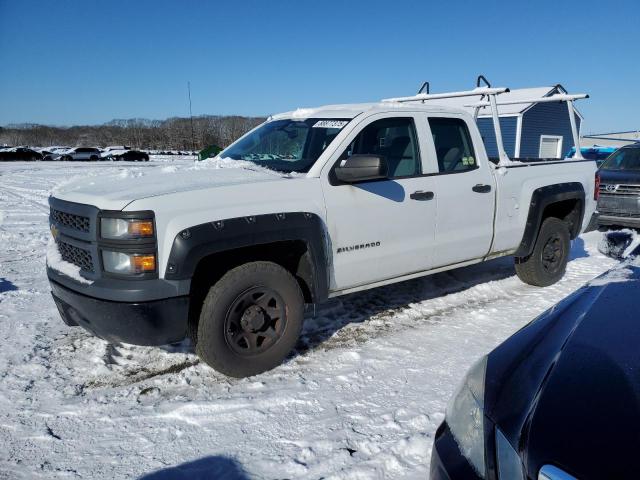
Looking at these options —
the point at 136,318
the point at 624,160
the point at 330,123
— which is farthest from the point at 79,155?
the point at 136,318

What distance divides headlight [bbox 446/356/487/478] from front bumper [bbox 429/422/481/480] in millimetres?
18

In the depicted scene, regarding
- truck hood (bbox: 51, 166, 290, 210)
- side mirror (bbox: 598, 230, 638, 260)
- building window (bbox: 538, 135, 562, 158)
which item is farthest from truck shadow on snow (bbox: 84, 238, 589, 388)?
building window (bbox: 538, 135, 562, 158)

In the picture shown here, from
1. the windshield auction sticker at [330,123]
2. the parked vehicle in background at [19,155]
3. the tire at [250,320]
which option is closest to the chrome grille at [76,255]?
the tire at [250,320]

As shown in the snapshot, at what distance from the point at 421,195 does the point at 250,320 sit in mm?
1761

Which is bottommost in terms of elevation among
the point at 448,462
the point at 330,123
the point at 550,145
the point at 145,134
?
the point at 448,462

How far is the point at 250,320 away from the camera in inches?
135

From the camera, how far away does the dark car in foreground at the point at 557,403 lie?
1.37 metres

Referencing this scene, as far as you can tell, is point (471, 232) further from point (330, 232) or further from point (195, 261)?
point (195, 261)

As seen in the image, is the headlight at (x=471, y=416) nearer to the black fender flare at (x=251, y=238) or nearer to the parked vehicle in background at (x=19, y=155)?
the black fender flare at (x=251, y=238)

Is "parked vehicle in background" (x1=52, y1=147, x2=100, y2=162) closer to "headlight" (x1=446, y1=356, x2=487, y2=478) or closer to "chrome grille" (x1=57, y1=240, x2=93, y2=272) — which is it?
"chrome grille" (x1=57, y1=240, x2=93, y2=272)

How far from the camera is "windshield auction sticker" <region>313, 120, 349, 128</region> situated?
158 inches

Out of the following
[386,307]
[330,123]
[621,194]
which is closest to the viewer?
[330,123]

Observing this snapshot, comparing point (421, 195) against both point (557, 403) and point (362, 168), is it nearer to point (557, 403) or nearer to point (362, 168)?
point (362, 168)

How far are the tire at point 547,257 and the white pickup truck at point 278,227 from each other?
1.78 ft
